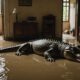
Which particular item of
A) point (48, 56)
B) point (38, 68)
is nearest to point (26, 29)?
point (48, 56)

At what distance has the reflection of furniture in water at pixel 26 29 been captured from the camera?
9.47 meters

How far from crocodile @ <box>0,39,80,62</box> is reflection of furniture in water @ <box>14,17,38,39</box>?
9.30 ft

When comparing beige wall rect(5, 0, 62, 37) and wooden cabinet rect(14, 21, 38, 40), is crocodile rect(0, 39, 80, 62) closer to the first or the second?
wooden cabinet rect(14, 21, 38, 40)

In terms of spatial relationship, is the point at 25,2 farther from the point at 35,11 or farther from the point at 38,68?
the point at 38,68

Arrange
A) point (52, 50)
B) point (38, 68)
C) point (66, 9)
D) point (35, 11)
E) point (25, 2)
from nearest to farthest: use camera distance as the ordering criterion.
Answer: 1. point (38, 68)
2. point (52, 50)
3. point (25, 2)
4. point (35, 11)
5. point (66, 9)

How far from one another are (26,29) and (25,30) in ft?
0.18

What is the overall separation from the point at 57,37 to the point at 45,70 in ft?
16.7

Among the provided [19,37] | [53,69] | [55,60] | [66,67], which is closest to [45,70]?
[53,69]

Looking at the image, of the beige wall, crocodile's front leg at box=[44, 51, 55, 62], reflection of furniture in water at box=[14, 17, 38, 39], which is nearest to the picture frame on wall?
the beige wall

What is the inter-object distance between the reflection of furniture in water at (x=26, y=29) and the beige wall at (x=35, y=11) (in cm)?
28

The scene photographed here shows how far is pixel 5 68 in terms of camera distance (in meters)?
4.93

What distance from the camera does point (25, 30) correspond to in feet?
31.3

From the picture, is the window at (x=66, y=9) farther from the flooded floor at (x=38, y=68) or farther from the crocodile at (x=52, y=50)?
the flooded floor at (x=38, y=68)

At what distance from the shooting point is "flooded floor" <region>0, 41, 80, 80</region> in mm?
4355
